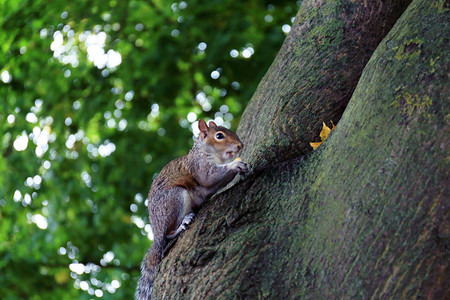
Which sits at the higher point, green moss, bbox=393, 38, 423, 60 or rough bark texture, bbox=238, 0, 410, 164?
green moss, bbox=393, 38, 423, 60

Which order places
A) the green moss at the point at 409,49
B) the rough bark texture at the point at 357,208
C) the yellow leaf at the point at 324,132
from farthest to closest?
the yellow leaf at the point at 324,132
the green moss at the point at 409,49
the rough bark texture at the point at 357,208

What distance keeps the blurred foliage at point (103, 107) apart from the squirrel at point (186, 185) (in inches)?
71.7

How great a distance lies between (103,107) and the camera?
18.5 ft

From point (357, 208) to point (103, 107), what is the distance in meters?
4.07

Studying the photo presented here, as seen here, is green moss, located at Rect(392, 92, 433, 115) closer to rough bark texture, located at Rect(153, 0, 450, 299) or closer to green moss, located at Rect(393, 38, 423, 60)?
rough bark texture, located at Rect(153, 0, 450, 299)

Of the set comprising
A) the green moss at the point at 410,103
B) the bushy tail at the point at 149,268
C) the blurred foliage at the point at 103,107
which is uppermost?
the green moss at the point at 410,103

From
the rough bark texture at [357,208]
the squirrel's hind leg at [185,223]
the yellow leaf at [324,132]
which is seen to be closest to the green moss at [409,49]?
the rough bark texture at [357,208]

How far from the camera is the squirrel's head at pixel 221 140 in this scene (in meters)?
3.21

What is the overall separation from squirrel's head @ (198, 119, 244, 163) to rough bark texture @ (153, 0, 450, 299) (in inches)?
23.9

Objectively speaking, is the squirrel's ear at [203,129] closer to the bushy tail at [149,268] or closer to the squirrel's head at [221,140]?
the squirrel's head at [221,140]

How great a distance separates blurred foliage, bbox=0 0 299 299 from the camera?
17.2 feet

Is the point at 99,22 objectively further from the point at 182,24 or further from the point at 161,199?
the point at 161,199

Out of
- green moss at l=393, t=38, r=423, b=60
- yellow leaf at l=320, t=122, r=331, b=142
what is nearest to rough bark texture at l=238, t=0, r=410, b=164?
yellow leaf at l=320, t=122, r=331, b=142

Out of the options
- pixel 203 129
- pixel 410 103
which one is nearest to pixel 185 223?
pixel 203 129
